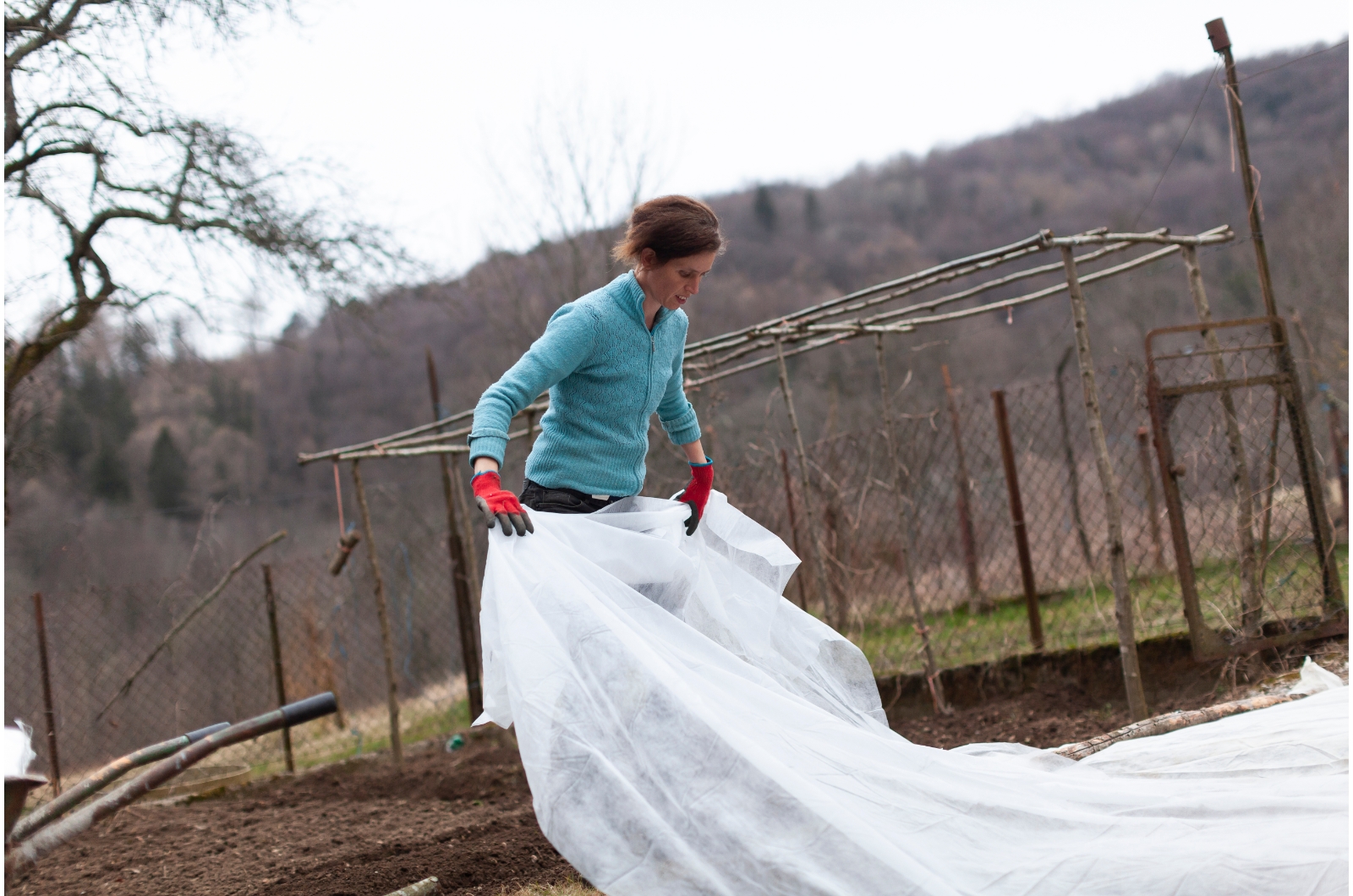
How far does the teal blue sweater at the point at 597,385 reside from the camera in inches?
89.4

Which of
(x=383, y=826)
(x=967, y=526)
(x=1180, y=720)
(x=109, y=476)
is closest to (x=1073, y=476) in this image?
(x=967, y=526)

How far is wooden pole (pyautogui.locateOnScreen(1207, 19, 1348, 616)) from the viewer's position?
4.09 metres

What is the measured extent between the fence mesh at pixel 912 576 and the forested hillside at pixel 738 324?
88 centimetres

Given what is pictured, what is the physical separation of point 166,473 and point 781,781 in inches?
1035

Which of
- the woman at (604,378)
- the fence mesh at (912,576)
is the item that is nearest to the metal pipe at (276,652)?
the fence mesh at (912,576)

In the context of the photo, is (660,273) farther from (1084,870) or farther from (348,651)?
(348,651)

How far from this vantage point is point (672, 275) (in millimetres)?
2344

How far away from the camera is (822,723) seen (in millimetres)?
2146

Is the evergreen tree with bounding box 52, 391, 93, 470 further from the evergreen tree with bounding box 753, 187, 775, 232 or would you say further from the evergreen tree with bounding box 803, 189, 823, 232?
the evergreen tree with bounding box 803, 189, 823, 232

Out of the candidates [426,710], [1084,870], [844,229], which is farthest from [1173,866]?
[844,229]

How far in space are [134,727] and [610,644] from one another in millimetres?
10116

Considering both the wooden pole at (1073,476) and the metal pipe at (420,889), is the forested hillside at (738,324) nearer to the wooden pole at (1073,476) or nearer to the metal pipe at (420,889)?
the wooden pole at (1073,476)

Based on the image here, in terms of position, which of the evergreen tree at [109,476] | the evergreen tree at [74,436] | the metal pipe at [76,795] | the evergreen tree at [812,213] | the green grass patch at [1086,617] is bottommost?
the green grass patch at [1086,617]

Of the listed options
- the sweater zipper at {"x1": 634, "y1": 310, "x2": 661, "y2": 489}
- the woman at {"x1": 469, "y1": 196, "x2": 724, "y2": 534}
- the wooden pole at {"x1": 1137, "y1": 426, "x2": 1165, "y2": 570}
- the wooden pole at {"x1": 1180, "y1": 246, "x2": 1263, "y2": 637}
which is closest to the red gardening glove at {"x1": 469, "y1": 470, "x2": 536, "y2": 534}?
the woman at {"x1": 469, "y1": 196, "x2": 724, "y2": 534}
